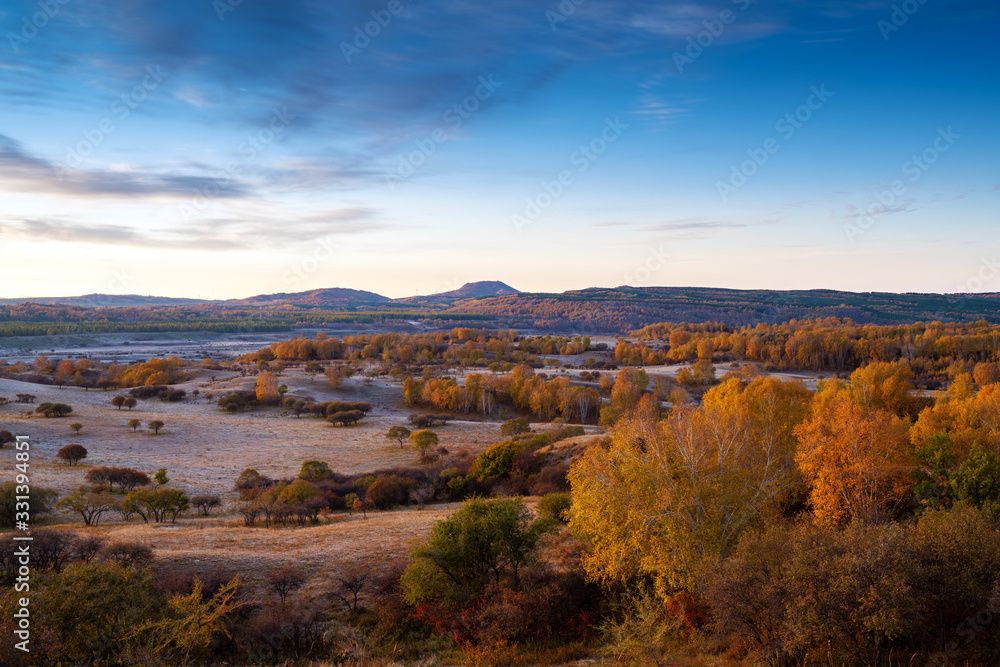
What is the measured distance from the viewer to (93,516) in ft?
119

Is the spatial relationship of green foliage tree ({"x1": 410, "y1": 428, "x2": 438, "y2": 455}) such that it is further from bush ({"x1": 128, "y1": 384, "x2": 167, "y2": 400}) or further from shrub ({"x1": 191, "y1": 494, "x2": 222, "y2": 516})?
bush ({"x1": 128, "y1": 384, "x2": 167, "y2": 400})

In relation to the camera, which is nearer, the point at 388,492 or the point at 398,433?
the point at 388,492

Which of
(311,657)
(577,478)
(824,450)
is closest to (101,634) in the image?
(311,657)

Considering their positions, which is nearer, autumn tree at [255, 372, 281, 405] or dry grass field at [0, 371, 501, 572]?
dry grass field at [0, 371, 501, 572]

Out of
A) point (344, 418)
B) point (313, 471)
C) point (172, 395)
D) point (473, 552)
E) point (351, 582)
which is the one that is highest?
point (473, 552)

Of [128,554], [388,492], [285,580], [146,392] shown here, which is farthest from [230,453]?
[146,392]

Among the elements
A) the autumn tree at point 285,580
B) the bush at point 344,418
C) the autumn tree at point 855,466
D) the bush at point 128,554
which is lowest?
the bush at point 344,418

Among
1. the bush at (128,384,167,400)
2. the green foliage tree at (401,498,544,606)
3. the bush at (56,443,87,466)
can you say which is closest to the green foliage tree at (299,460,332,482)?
the bush at (56,443,87,466)

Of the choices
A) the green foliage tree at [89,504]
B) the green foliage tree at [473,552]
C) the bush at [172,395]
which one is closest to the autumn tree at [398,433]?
the green foliage tree at [89,504]

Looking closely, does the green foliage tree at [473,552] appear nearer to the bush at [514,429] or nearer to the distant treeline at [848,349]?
the bush at [514,429]

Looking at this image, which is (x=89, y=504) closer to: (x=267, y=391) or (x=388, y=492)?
(x=388, y=492)

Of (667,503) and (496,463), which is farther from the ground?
(667,503)

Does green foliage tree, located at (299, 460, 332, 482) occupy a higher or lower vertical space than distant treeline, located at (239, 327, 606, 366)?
lower

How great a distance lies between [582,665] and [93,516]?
36.2m
